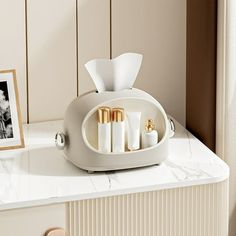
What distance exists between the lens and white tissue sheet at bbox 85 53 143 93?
1.76 m

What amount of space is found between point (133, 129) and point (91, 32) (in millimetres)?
404

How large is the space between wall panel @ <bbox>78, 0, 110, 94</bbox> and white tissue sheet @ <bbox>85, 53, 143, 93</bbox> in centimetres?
31

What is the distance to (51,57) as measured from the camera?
2.06m

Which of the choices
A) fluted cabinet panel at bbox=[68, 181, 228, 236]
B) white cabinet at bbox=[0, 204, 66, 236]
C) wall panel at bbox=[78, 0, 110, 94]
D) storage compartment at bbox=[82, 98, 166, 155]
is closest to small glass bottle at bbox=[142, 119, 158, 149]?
storage compartment at bbox=[82, 98, 166, 155]

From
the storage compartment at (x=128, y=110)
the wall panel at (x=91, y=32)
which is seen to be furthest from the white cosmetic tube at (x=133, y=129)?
the wall panel at (x=91, y=32)

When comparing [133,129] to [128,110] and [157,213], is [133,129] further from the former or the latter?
[157,213]

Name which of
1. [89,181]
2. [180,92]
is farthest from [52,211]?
[180,92]

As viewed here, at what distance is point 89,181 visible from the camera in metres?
1.72

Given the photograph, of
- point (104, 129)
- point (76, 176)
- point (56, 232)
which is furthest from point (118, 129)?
point (56, 232)

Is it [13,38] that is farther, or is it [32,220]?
[13,38]

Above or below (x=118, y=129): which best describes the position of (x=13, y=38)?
above

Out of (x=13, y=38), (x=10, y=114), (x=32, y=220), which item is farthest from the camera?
(x=13, y=38)

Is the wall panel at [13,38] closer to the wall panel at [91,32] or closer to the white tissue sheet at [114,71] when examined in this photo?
the wall panel at [91,32]

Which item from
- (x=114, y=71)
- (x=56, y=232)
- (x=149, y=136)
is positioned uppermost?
(x=114, y=71)
